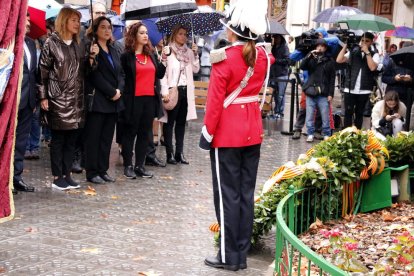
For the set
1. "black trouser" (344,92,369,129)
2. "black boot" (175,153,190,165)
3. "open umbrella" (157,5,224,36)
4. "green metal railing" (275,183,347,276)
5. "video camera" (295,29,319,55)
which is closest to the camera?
"green metal railing" (275,183,347,276)

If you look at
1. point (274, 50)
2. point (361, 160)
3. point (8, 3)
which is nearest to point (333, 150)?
point (361, 160)

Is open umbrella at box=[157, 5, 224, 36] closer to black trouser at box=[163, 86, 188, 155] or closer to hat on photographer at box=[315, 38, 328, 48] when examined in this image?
black trouser at box=[163, 86, 188, 155]

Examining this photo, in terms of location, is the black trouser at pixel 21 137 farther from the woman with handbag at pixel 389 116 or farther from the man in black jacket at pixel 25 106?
the woman with handbag at pixel 389 116

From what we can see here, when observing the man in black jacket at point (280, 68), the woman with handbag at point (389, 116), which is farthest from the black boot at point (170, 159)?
the man in black jacket at point (280, 68)

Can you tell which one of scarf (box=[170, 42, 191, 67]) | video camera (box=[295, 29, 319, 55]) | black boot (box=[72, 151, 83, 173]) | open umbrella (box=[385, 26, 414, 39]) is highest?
open umbrella (box=[385, 26, 414, 39])

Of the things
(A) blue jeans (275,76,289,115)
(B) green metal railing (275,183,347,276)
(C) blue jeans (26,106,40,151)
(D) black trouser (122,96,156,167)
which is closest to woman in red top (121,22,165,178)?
(D) black trouser (122,96,156,167)

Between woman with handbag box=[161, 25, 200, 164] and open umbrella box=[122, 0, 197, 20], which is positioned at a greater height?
open umbrella box=[122, 0, 197, 20]

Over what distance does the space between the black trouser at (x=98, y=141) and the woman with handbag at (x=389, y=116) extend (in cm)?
422

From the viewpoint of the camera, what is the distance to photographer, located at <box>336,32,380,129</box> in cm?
1381

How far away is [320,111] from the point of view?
14.1m

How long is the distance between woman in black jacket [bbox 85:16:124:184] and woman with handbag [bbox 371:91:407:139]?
4.20 meters

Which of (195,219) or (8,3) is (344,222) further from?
(8,3)

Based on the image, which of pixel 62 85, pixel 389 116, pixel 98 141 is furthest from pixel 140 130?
pixel 389 116

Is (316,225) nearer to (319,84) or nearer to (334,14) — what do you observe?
(319,84)
